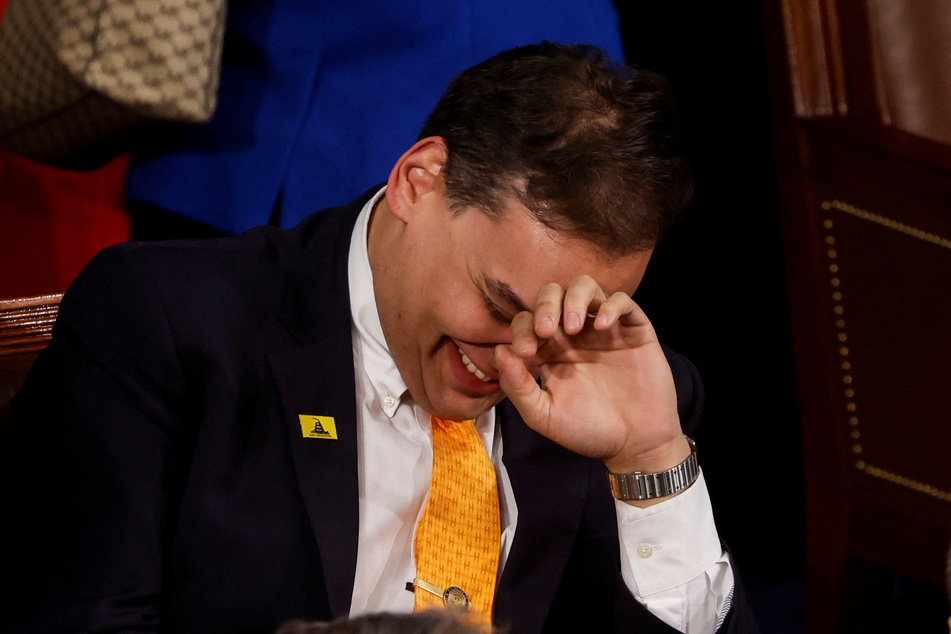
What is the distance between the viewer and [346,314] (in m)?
1.29

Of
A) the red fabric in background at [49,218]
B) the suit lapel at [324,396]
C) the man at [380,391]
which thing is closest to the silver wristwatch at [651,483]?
the man at [380,391]

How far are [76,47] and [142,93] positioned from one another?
0.09 metres

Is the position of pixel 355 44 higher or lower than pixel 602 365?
higher

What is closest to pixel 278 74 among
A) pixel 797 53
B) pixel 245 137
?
pixel 245 137

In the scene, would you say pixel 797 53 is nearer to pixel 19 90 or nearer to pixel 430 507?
pixel 430 507

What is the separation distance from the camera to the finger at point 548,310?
111 cm

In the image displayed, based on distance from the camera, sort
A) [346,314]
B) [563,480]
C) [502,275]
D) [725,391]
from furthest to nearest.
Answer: [725,391] → [563,480] → [346,314] → [502,275]

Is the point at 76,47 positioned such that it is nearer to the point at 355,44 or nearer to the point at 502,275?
the point at 355,44

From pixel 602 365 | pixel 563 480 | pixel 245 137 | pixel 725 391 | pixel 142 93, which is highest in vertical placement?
pixel 142 93

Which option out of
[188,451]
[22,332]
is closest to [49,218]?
[22,332]

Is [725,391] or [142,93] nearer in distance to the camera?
[142,93]

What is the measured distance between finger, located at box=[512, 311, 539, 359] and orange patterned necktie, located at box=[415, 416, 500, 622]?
0.23 m

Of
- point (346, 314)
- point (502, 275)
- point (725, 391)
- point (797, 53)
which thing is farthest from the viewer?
Answer: point (725, 391)

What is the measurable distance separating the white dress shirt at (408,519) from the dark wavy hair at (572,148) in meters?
0.20
